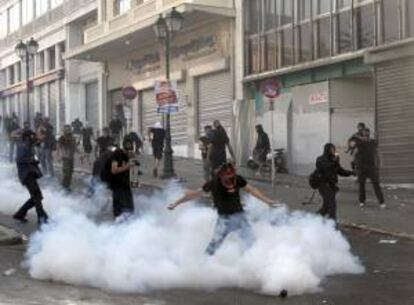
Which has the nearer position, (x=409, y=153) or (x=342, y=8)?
(x=409, y=153)

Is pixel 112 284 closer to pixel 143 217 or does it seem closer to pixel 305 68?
pixel 143 217

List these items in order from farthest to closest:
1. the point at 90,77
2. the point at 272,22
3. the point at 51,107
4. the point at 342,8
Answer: the point at 51,107, the point at 90,77, the point at 272,22, the point at 342,8

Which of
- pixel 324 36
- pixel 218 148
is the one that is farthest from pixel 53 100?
pixel 218 148

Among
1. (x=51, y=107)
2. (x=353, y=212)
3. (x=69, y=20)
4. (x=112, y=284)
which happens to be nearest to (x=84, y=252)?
(x=112, y=284)

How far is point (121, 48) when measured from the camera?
37.2 metres

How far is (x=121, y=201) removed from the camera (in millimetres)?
12914

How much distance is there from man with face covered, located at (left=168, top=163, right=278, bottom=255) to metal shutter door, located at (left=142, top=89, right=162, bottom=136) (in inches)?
1016

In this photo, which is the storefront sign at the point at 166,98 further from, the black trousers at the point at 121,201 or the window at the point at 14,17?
the window at the point at 14,17

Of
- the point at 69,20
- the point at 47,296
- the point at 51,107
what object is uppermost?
the point at 69,20

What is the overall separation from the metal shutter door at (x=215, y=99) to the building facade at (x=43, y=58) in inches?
475

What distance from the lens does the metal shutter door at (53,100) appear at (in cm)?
4859

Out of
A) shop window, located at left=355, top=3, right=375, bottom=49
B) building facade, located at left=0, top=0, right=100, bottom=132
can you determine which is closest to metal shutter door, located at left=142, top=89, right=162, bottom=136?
building facade, located at left=0, top=0, right=100, bottom=132

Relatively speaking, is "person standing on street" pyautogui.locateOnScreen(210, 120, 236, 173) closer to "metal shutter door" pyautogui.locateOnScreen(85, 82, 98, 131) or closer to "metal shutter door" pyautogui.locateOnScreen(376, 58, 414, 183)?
"metal shutter door" pyautogui.locateOnScreen(376, 58, 414, 183)

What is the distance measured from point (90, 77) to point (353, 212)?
2887cm
